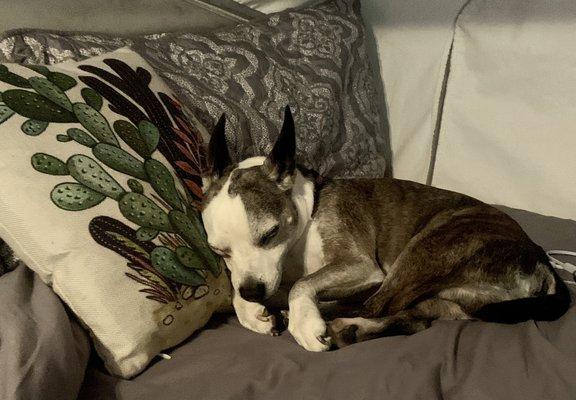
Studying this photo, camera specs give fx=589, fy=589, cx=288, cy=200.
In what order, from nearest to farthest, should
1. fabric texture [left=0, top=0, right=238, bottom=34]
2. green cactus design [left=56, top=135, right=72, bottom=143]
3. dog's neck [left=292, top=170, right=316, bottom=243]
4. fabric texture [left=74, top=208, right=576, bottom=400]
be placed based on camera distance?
fabric texture [left=74, top=208, right=576, bottom=400]
green cactus design [left=56, top=135, right=72, bottom=143]
fabric texture [left=0, top=0, right=238, bottom=34]
dog's neck [left=292, top=170, right=316, bottom=243]

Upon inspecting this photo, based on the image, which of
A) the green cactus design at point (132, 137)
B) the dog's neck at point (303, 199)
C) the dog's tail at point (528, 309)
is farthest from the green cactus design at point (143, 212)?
the dog's tail at point (528, 309)

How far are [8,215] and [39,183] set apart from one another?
9cm

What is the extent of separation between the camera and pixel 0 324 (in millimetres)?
1151

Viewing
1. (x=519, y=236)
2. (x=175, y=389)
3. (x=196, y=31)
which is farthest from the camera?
(x=196, y=31)

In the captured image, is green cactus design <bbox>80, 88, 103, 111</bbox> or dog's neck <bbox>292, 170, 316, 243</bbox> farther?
dog's neck <bbox>292, 170, 316, 243</bbox>

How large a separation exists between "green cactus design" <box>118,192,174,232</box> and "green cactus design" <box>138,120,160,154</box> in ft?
0.56

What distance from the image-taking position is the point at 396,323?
1.54 metres

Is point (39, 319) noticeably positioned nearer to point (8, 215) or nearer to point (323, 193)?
point (8, 215)

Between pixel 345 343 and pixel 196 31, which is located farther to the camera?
pixel 196 31

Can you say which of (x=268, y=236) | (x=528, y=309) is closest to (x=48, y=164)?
(x=268, y=236)

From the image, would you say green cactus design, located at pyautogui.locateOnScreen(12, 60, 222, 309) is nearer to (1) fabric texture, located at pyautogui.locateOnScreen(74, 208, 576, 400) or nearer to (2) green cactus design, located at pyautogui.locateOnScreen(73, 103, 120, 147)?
(2) green cactus design, located at pyautogui.locateOnScreen(73, 103, 120, 147)

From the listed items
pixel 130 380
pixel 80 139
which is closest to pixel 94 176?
pixel 80 139

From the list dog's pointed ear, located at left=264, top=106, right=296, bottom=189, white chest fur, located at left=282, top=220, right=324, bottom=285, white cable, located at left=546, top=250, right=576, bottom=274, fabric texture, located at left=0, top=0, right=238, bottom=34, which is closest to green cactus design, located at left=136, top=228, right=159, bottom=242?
dog's pointed ear, located at left=264, top=106, right=296, bottom=189

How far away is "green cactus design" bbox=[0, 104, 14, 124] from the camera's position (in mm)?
1297
